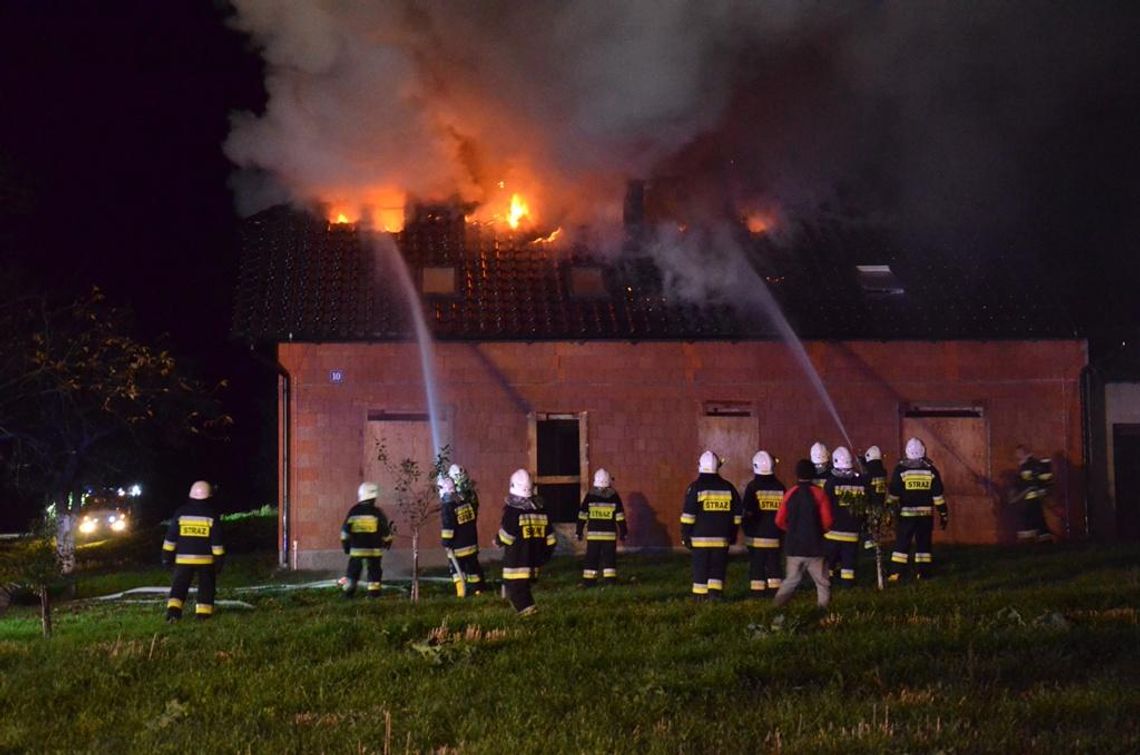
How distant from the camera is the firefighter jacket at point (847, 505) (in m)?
11.4

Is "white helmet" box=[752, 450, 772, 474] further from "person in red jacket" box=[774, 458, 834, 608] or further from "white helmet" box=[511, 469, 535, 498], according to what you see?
"white helmet" box=[511, 469, 535, 498]

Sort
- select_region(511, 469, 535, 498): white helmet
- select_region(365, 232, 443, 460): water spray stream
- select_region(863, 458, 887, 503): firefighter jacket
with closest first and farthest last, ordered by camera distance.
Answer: select_region(511, 469, 535, 498): white helmet, select_region(863, 458, 887, 503): firefighter jacket, select_region(365, 232, 443, 460): water spray stream

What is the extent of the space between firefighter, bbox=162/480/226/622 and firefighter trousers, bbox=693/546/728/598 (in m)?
4.76

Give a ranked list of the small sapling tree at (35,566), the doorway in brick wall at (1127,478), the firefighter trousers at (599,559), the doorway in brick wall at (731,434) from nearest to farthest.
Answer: the small sapling tree at (35,566) → the firefighter trousers at (599,559) → the doorway in brick wall at (731,434) → the doorway in brick wall at (1127,478)

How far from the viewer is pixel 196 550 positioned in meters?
11.4

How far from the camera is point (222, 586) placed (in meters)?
14.9

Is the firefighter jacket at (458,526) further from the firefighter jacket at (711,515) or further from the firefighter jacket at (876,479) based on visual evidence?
the firefighter jacket at (876,479)

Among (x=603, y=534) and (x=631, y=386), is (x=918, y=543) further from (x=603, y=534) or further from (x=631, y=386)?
(x=631, y=386)

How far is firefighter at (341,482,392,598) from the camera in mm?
12734

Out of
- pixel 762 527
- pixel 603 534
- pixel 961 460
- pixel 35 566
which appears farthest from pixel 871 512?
pixel 35 566

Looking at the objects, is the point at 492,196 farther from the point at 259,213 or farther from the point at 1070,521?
the point at 1070,521

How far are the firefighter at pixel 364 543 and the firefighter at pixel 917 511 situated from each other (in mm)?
5776

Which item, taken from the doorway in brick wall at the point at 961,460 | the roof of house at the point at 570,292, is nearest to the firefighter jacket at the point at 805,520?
the roof of house at the point at 570,292

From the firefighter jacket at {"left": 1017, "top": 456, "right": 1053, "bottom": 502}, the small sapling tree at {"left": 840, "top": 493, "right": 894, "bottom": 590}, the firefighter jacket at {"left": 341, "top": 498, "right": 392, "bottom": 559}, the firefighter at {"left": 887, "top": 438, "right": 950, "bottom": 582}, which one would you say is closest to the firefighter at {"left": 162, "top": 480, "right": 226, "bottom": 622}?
the firefighter jacket at {"left": 341, "top": 498, "right": 392, "bottom": 559}
